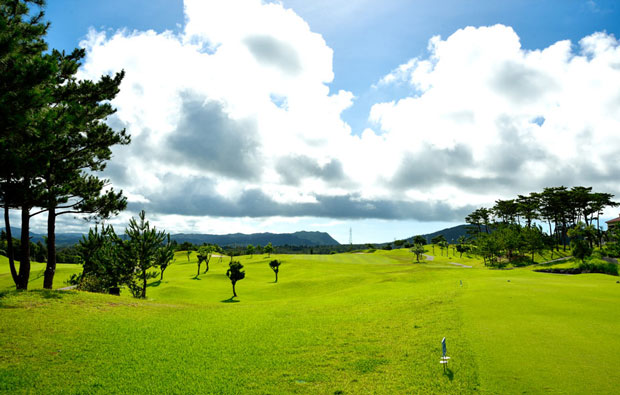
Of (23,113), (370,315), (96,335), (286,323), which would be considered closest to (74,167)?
(23,113)

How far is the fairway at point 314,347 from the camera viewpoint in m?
10.9

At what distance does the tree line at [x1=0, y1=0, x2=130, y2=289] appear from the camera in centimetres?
1572

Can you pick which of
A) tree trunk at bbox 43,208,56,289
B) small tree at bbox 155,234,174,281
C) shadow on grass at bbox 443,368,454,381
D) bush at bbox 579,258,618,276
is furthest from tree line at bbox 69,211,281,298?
bush at bbox 579,258,618,276

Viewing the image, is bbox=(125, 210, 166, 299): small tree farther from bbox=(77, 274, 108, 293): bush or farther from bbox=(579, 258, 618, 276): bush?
bbox=(579, 258, 618, 276): bush

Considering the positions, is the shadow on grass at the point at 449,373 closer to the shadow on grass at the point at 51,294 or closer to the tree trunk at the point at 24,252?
the shadow on grass at the point at 51,294

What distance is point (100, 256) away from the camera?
3691 centimetres

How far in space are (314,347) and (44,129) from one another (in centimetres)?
1767

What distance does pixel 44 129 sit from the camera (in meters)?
17.2

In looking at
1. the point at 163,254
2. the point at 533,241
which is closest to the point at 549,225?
the point at 533,241

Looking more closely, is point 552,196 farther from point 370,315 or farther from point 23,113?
point 23,113

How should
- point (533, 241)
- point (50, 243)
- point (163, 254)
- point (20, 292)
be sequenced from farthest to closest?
point (533, 241)
point (163, 254)
point (50, 243)
point (20, 292)

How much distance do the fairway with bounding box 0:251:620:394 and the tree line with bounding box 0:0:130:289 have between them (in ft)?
22.7

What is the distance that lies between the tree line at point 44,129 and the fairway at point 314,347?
6909 mm

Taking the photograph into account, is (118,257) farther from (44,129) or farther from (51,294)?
(44,129)
